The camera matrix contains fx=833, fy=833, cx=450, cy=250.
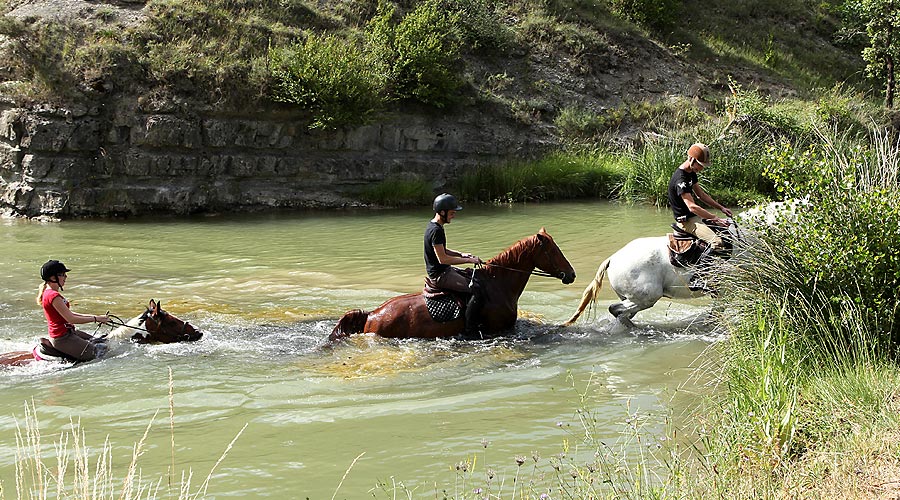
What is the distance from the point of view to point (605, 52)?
33.4 metres

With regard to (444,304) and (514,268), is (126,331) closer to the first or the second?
(444,304)

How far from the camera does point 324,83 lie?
2456cm

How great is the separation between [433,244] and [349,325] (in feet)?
4.79

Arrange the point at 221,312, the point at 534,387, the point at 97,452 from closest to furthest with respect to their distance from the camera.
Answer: the point at 97,452, the point at 534,387, the point at 221,312

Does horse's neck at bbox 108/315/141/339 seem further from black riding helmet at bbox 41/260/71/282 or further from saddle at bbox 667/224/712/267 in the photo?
saddle at bbox 667/224/712/267

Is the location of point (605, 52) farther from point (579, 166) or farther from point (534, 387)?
point (534, 387)

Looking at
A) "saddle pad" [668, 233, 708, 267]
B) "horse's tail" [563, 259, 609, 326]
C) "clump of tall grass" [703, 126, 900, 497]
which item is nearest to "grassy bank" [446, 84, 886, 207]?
"saddle pad" [668, 233, 708, 267]

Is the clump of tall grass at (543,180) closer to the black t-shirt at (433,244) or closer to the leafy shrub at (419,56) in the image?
the leafy shrub at (419,56)

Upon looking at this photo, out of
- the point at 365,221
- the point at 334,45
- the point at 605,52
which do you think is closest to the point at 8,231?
the point at 365,221

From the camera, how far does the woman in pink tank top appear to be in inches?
341

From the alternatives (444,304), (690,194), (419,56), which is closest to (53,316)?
(444,304)

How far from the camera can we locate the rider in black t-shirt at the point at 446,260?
9.39 m

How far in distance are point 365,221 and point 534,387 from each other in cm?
1493

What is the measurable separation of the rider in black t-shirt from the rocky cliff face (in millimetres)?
15579
